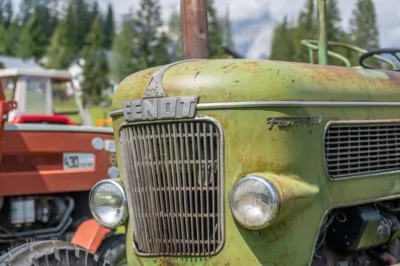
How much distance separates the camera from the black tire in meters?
4.10

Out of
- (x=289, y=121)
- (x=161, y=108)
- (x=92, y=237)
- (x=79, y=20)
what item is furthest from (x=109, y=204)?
(x=79, y=20)

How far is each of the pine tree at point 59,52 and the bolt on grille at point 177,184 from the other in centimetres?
5574

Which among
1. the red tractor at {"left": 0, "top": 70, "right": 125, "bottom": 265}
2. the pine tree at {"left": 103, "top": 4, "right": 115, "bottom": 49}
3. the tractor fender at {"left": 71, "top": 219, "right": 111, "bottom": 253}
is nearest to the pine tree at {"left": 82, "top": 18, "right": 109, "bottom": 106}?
the pine tree at {"left": 103, "top": 4, "right": 115, "bottom": 49}

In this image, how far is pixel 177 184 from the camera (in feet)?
12.0

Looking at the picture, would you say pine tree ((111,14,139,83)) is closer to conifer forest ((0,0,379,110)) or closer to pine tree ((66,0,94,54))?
conifer forest ((0,0,379,110))

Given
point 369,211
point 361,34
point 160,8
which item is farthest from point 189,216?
point 160,8

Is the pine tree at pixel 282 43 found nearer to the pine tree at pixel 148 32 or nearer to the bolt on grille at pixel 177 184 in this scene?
the pine tree at pixel 148 32

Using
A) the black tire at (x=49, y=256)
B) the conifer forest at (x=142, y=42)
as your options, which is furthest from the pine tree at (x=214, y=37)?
the black tire at (x=49, y=256)

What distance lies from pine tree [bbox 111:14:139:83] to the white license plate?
4712 cm

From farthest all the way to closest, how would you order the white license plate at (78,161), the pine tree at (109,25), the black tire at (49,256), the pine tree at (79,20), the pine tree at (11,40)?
the pine tree at (109,25) → the pine tree at (79,20) → the pine tree at (11,40) → the white license plate at (78,161) → the black tire at (49,256)

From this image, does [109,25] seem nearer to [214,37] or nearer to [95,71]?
[95,71]

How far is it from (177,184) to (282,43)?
54496 mm

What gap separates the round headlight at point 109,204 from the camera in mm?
3990

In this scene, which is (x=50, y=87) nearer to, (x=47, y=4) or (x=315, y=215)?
(x=315, y=215)
